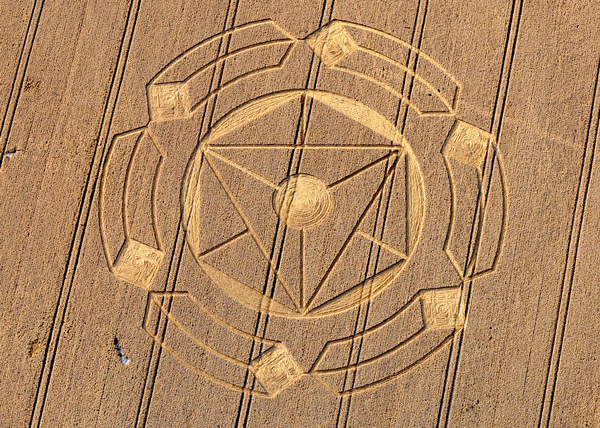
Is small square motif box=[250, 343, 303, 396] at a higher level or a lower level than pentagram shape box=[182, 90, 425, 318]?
lower

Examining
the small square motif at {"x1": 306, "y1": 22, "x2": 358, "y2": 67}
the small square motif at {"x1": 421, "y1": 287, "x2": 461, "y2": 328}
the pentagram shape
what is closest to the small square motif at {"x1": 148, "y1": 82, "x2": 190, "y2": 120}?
the pentagram shape

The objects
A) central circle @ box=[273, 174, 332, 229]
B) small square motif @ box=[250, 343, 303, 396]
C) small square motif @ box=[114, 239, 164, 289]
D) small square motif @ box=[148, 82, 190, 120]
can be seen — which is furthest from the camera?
small square motif @ box=[148, 82, 190, 120]

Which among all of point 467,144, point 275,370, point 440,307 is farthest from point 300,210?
point 467,144

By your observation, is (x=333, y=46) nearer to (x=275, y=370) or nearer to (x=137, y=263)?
(x=137, y=263)

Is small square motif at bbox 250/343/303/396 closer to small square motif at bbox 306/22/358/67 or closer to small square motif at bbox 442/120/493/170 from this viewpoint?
small square motif at bbox 442/120/493/170

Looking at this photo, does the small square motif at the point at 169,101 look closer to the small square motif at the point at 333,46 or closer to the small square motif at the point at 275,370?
the small square motif at the point at 333,46

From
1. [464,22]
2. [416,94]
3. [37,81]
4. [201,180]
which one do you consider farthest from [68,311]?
[464,22]
